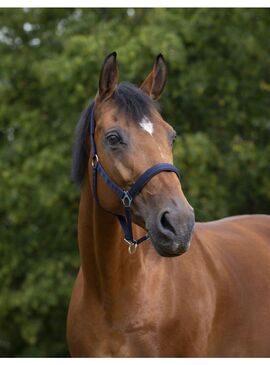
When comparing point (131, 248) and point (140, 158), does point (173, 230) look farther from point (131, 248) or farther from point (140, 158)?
point (131, 248)

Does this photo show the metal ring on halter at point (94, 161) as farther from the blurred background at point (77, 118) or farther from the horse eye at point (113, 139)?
the blurred background at point (77, 118)

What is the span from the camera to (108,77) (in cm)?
437

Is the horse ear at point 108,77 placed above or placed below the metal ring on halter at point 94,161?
above

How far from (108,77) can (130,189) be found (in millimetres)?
759

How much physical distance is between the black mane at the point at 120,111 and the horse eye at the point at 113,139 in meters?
0.13

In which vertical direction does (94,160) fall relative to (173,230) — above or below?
above

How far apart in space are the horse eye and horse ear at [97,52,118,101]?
361mm

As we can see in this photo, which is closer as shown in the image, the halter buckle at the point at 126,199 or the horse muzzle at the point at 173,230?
the horse muzzle at the point at 173,230

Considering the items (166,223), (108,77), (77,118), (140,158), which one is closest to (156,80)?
(108,77)

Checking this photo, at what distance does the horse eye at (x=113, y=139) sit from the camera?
13.6 ft

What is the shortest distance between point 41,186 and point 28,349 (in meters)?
3.45

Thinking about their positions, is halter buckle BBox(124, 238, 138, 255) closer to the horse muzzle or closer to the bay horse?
the bay horse

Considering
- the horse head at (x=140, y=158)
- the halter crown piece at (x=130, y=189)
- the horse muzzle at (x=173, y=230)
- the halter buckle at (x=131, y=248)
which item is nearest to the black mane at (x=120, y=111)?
the horse head at (x=140, y=158)

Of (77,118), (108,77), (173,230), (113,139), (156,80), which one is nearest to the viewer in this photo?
(173,230)
